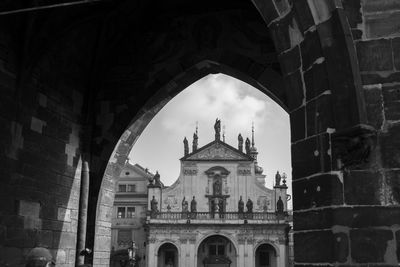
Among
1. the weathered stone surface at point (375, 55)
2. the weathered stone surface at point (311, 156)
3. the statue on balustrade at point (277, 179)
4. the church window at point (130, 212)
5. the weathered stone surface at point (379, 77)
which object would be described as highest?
the statue on balustrade at point (277, 179)

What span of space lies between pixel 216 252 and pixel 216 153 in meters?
7.97

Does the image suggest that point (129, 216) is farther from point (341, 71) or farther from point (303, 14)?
point (341, 71)

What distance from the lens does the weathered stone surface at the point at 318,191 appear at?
12.6 feet

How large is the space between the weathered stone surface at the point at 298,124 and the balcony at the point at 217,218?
38711 mm

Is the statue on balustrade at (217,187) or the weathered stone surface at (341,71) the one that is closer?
the weathered stone surface at (341,71)

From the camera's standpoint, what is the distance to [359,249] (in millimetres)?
3682

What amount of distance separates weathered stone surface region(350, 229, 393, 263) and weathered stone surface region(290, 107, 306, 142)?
33.6 inches

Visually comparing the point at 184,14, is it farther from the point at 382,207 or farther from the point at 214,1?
the point at 382,207

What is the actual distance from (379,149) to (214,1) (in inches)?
217

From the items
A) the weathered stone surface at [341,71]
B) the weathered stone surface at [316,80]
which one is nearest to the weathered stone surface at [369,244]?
the weathered stone surface at [341,71]

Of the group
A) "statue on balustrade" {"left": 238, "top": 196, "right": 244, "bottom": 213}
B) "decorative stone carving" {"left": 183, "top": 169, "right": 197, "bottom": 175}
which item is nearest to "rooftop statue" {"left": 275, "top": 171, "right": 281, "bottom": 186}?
"statue on balustrade" {"left": 238, "top": 196, "right": 244, "bottom": 213}

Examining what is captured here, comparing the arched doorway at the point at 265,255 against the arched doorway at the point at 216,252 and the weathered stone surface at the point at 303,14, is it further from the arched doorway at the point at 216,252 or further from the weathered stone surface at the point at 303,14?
the weathered stone surface at the point at 303,14

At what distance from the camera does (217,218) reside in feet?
141

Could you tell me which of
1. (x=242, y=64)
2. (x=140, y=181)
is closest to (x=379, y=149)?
(x=242, y=64)
